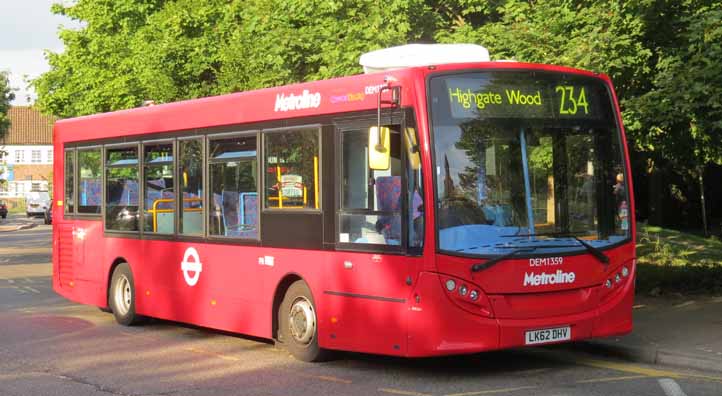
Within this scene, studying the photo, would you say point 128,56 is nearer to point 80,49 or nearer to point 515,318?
point 80,49

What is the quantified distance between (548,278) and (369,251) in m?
1.64

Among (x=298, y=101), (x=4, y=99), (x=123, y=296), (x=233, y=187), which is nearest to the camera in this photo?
(x=298, y=101)

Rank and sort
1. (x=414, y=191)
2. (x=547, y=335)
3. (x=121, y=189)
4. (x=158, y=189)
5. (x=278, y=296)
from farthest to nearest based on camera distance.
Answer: (x=121, y=189), (x=158, y=189), (x=278, y=296), (x=547, y=335), (x=414, y=191)

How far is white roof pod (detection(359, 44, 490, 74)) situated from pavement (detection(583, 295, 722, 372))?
10.7ft

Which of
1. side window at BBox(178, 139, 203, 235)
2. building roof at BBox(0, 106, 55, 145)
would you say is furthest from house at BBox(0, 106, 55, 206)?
side window at BBox(178, 139, 203, 235)

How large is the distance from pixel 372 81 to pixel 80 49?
105 ft

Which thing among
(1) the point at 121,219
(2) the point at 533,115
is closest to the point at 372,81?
(2) the point at 533,115

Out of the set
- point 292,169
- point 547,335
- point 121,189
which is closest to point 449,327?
point 547,335

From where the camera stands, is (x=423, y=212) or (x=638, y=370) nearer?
(x=423, y=212)

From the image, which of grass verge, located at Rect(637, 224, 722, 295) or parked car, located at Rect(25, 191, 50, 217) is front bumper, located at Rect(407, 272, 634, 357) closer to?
grass verge, located at Rect(637, 224, 722, 295)

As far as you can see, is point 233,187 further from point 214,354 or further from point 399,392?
point 399,392

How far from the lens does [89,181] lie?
1633cm

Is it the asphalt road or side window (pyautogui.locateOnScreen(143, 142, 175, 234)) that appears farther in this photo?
side window (pyautogui.locateOnScreen(143, 142, 175, 234))

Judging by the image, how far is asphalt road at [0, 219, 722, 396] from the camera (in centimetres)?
967
